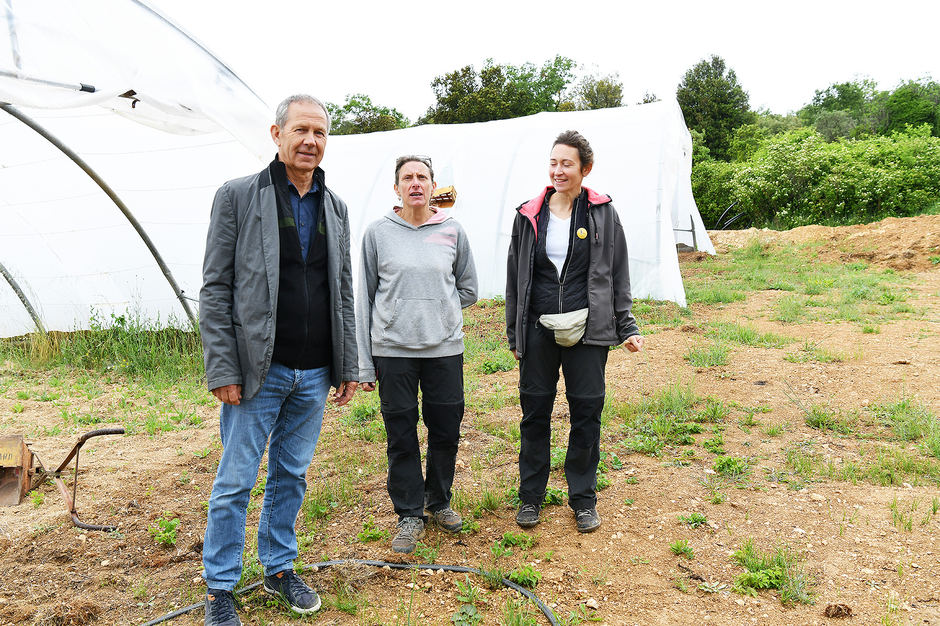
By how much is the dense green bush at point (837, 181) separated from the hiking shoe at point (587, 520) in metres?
17.6

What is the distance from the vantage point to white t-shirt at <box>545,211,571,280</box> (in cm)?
312

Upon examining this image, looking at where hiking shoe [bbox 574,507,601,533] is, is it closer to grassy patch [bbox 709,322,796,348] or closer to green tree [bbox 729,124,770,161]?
grassy patch [bbox 709,322,796,348]

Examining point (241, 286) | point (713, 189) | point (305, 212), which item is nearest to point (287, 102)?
point (305, 212)

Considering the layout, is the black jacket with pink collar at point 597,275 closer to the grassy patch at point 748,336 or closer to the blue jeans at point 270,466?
the blue jeans at point 270,466

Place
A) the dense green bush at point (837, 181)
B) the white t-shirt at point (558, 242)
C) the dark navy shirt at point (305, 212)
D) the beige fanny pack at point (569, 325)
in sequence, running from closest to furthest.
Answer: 1. the dark navy shirt at point (305, 212)
2. the beige fanny pack at point (569, 325)
3. the white t-shirt at point (558, 242)
4. the dense green bush at point (837, 181)

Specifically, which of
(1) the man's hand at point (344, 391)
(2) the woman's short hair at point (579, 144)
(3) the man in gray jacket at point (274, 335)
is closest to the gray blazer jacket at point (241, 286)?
(3) the man in gray jacket at point (274, 335)

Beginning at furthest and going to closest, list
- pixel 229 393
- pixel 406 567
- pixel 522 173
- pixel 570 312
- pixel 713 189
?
pixel 713 189, pixel 522 173, pixel 570 312, pixel 406 567, pixel 229 393

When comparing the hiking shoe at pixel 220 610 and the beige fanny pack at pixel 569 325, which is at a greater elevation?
the beige fanny pack at pixel 569 325

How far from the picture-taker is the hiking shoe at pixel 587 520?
3146 mm

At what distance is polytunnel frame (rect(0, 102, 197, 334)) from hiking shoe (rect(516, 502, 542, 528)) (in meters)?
5.24

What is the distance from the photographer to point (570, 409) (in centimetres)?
310

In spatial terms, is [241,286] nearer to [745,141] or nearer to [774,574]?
[774,574]

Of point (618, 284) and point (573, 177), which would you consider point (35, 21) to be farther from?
point (618, 284)

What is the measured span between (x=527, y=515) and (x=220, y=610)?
59.4 inches
